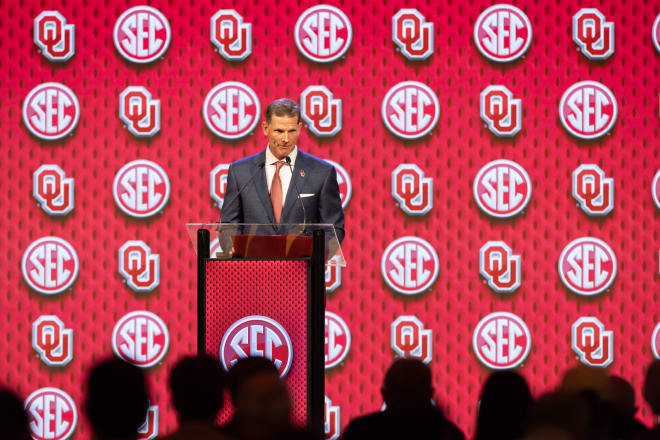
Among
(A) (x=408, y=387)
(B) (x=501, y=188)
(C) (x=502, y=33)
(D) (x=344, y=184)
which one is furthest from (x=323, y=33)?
(A) (x=408, y=387)

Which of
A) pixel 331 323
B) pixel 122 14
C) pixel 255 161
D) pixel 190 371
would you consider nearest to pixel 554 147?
pixel 331 323

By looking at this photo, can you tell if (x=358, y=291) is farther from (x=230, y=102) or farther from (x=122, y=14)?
(x=122, y=14)

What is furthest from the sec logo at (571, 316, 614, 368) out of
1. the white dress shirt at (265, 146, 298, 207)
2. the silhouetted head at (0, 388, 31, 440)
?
the silhouetted head at (0, 388, 31, 440)

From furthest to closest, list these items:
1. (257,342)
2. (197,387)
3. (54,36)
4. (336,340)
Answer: (54,36), (336,340), (257,342), (197,387)

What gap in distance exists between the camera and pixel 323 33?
4820 millimetres

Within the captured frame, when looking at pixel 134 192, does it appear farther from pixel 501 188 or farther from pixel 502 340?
pixel 502 340

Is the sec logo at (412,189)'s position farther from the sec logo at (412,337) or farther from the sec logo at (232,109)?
the sec logo at (232,109)

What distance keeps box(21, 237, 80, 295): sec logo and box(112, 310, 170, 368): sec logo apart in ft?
1.34

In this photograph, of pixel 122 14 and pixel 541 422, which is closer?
pixel 541 422

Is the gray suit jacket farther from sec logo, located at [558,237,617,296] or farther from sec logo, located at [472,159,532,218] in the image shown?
sec logo, located at [558,237,617,296]

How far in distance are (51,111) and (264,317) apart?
277 centimetres

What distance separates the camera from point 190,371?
6.61 ft

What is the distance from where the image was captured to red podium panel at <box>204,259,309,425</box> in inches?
102

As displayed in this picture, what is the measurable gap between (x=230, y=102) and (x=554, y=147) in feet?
5.93
